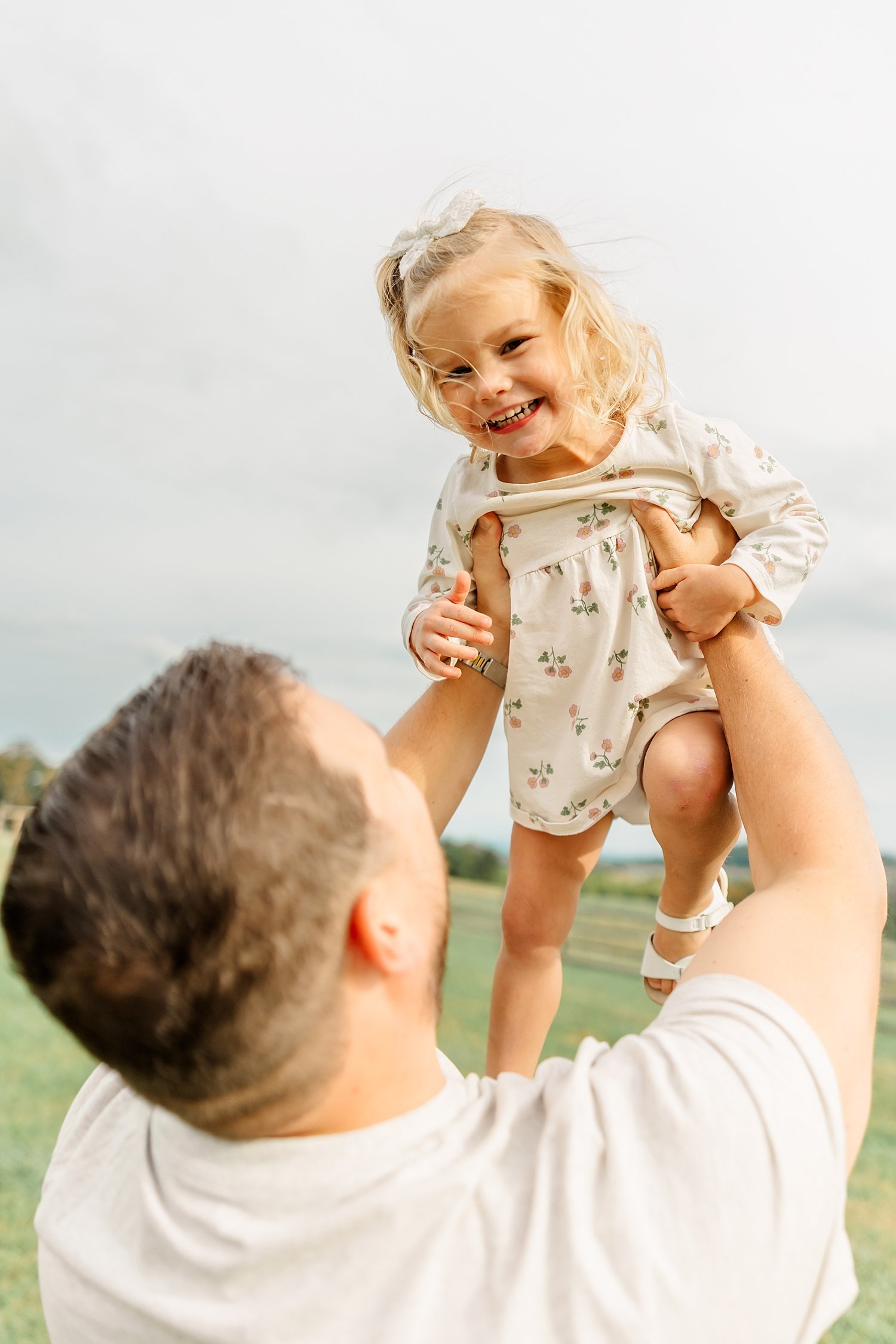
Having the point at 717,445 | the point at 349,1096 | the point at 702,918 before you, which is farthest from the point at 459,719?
the point at 349,1096

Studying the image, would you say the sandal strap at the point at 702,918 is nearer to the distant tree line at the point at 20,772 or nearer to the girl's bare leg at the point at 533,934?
the girl's bare leg at the point at 533,934

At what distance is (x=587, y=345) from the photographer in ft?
5.53

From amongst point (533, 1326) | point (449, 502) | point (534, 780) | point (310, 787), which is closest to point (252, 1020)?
point (310, 787)

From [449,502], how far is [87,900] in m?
1.16

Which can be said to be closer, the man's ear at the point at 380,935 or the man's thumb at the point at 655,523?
the man's ear at the point at 380,935

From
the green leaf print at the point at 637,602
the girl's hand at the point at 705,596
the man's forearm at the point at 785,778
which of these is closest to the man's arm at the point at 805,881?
the man's forearm at the point at 785,778

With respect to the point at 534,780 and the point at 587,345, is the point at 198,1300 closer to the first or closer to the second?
the point at 534,780

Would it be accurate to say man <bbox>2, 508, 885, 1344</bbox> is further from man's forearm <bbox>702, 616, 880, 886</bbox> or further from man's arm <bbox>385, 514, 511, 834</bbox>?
man's arm <bbox>385, 514, 511, 834</bbox>

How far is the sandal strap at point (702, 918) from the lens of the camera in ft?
5.23

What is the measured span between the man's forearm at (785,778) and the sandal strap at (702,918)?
43 cm

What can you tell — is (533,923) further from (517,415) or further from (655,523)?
(517,415)

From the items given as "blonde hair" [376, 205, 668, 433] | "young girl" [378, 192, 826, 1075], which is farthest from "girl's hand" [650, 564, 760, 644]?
"blonde hair" [376, 205, 668, 433]

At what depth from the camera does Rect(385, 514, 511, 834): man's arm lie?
1.58m

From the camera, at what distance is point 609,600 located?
5.13 ft
